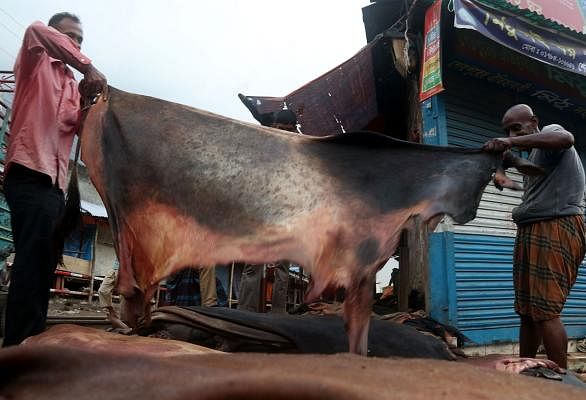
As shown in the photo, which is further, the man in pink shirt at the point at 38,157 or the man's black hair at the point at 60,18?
the man's black hair at the point at 60,18

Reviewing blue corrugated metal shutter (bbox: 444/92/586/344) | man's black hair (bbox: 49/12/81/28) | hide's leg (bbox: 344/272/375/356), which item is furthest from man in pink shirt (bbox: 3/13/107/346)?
blue corrugated metal shutter (bbox: 444/92/586/344)

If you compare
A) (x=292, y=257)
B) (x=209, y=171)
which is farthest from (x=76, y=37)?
(x=292, y=257)

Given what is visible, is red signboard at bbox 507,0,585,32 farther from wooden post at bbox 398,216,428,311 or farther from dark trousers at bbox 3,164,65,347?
dark trousers at bbox 3,164,65,347

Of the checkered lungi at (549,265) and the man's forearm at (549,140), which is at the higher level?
the man's forearm at (549,140)

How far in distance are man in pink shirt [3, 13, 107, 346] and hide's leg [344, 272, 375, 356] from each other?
4.56 feet

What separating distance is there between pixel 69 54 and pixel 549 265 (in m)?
2.91

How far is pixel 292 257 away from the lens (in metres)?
1.60

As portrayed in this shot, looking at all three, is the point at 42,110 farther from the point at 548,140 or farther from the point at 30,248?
the point at 548,140

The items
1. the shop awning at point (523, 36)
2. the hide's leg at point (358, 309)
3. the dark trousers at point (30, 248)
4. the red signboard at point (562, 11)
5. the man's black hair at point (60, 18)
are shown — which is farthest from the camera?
the red signboard at point (562, 11)

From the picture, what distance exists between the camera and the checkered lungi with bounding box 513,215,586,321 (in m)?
2.55

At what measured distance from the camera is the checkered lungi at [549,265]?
2.55m

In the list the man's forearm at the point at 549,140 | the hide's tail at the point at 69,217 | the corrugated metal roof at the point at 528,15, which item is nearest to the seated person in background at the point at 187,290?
the hide's tail at the point at 69,217

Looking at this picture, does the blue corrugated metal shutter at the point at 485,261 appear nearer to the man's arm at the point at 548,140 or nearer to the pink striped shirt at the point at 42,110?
the man's arm at the point at 548,140

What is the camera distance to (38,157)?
6.75ft
